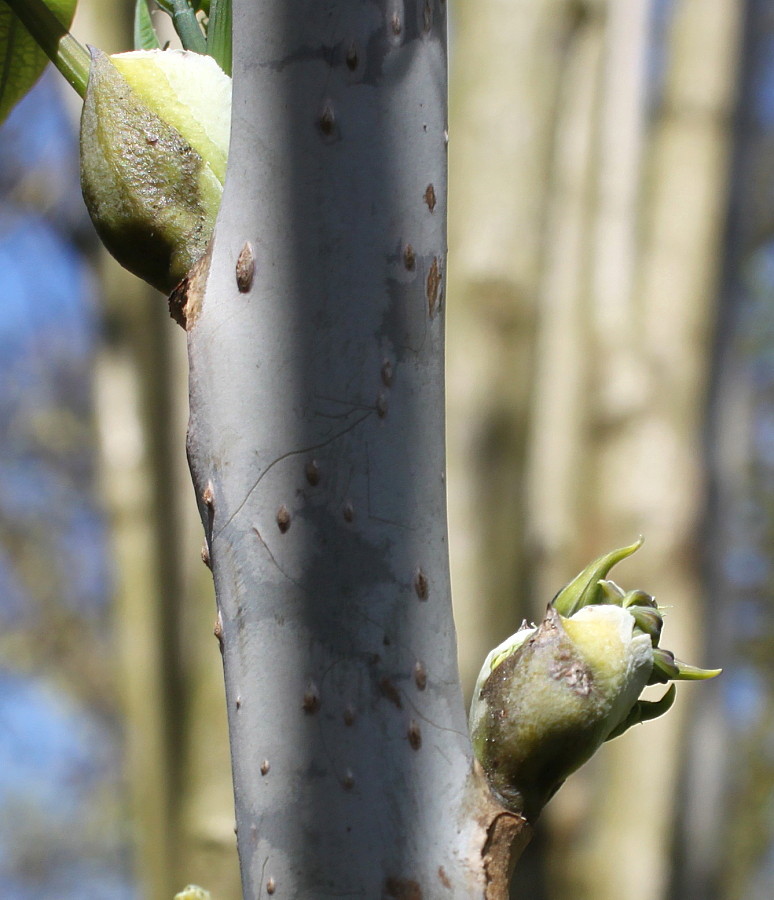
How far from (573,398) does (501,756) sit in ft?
5.87

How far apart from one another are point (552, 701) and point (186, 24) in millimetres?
301

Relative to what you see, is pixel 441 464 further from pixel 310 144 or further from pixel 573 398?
pixel 573 398

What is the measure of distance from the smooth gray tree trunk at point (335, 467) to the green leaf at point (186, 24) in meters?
0.06

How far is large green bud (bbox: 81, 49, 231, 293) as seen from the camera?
0.35 meters

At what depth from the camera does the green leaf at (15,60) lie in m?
0.49

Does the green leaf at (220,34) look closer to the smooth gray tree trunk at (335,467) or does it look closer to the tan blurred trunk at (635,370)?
the smooth gray tree trunk at (335,467)

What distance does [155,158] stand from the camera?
1.16 feet

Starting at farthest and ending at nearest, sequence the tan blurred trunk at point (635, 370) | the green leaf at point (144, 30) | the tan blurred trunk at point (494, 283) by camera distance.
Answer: the tan blurred trunk at point (635, 370) < the tan blurred trunk at point (494, 283) < the green leaf at point (144, 30)

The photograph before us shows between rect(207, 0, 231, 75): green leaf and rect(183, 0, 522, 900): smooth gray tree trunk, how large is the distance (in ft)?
0.16

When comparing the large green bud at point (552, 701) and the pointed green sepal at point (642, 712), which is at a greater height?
the large green bud at point (552, 701)

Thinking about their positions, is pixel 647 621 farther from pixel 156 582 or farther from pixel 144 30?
pixel 156 582

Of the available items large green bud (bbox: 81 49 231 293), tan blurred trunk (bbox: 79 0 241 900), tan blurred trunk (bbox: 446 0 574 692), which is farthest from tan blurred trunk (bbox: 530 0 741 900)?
large green bud (bbox: 81 49 231 293)

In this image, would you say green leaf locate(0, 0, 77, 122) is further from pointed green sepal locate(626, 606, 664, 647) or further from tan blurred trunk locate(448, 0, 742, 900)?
tan blurred trunk locate(448, 0, 742, 900)

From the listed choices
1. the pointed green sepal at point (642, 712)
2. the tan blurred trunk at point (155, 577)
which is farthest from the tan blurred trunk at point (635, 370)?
the pointed green sepal at point (642, 712)
